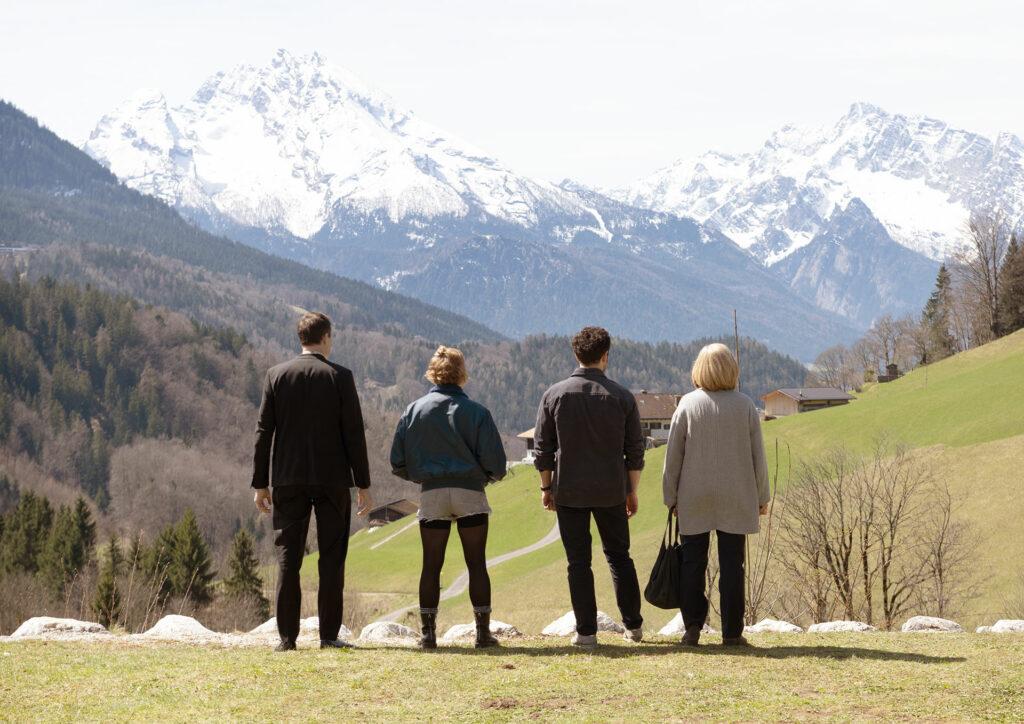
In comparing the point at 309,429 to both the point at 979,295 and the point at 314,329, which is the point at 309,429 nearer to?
the point at 314,329

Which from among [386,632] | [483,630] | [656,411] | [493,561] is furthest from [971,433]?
[656,411]

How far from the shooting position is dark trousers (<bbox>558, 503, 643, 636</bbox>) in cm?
1282

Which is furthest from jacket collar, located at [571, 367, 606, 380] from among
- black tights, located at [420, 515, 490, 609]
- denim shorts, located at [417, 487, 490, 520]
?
black tights, located at [420, 515, 490, 609]

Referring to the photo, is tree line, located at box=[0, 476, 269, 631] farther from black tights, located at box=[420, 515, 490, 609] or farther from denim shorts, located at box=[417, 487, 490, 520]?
denim shorts, located at box=[417, 487, 490, 520]

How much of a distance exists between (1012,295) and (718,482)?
10262 cm

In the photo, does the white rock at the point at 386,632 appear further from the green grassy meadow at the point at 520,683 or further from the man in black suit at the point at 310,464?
the green grassy meadow at the point at 520,683

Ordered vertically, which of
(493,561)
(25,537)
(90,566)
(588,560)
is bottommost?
(90,566)

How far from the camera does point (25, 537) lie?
7838 centimetres

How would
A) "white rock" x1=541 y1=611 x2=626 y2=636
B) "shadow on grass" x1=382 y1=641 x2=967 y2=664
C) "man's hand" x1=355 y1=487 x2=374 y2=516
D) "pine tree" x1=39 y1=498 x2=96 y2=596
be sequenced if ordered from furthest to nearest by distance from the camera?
"pine tree" x1=39 y1=498 x2=96 y2=596 < "white rock" x1=541 y1=611 x2=626 y2=636 < "man's hand" x1=355 y1=487 x2=374 y2=516 < "shadow on grass" x1=382 y1=641 x2=967 y2=664

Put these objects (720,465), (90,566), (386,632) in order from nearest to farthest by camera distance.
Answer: (720,465) → (386,632) → (90,566)

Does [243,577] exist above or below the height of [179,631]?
below

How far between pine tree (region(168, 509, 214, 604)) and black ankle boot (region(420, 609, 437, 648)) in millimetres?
57021

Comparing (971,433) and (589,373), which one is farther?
(971,433)

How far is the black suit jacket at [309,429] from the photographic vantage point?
41.6 ft
